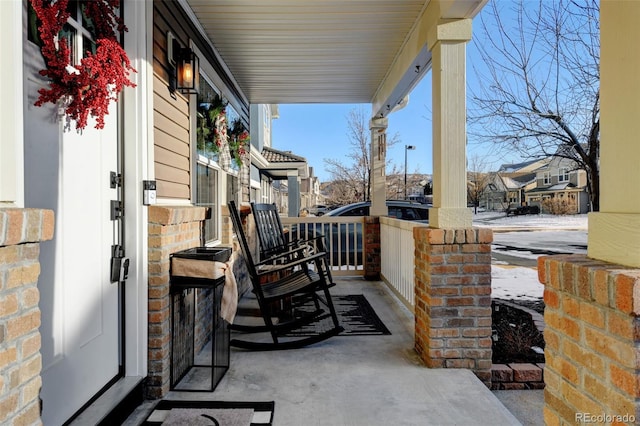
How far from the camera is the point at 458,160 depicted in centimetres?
267

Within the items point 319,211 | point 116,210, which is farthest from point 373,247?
point 319,211

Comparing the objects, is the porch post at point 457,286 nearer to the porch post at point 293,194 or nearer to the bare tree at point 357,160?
the porch post at point 293,194

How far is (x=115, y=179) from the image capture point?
2045 millimetres

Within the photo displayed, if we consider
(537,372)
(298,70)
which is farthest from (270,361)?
(298,70)

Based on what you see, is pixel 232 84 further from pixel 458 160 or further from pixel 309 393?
pixel 309 393

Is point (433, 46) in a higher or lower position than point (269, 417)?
higher

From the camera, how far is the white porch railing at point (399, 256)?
3760 millimetres

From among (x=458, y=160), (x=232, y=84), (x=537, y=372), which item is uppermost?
(x=232, y=84)

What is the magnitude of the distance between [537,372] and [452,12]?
2.32m

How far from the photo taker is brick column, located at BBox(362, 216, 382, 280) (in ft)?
18.2

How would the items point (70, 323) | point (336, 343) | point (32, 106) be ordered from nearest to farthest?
point (32, 106), point (70, 323), point (336, 343)

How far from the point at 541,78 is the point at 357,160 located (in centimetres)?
860

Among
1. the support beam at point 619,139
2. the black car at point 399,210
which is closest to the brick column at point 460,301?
the support beam at point 619,139

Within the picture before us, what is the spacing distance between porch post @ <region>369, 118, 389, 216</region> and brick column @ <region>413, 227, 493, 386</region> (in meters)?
3.11
